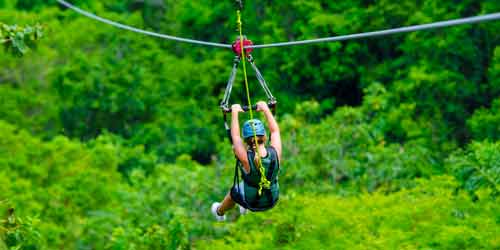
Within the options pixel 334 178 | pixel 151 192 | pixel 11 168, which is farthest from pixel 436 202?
pixel 11 168

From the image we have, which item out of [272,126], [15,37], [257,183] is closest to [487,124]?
[15,37]

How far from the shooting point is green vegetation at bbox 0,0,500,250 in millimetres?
10016

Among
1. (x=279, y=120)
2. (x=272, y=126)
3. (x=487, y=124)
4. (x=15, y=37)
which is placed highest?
(x=15, y=37)

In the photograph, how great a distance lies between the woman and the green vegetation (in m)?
3.07

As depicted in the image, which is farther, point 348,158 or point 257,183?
point 348,158

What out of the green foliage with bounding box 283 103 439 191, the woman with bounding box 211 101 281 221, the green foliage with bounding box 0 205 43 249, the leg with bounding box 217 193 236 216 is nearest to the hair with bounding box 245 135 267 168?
the woman with bounding box 211 101 281 221

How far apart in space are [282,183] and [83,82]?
35.0 ft

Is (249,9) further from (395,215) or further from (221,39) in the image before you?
(395,215)

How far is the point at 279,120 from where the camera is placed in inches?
690

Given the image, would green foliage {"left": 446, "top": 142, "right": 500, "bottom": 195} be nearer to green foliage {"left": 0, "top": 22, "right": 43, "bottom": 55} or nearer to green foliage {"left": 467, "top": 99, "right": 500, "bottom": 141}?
green foliage {"left": 467, "top": 99, "right": 500, "bottom": 141}

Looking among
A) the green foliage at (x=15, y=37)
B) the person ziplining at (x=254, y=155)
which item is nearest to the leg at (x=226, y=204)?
the person ziplining at (x=254, y=155)

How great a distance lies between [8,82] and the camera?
23.1 metres

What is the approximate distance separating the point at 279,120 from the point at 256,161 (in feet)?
39.1

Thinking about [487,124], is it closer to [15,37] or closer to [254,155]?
[15,37]
